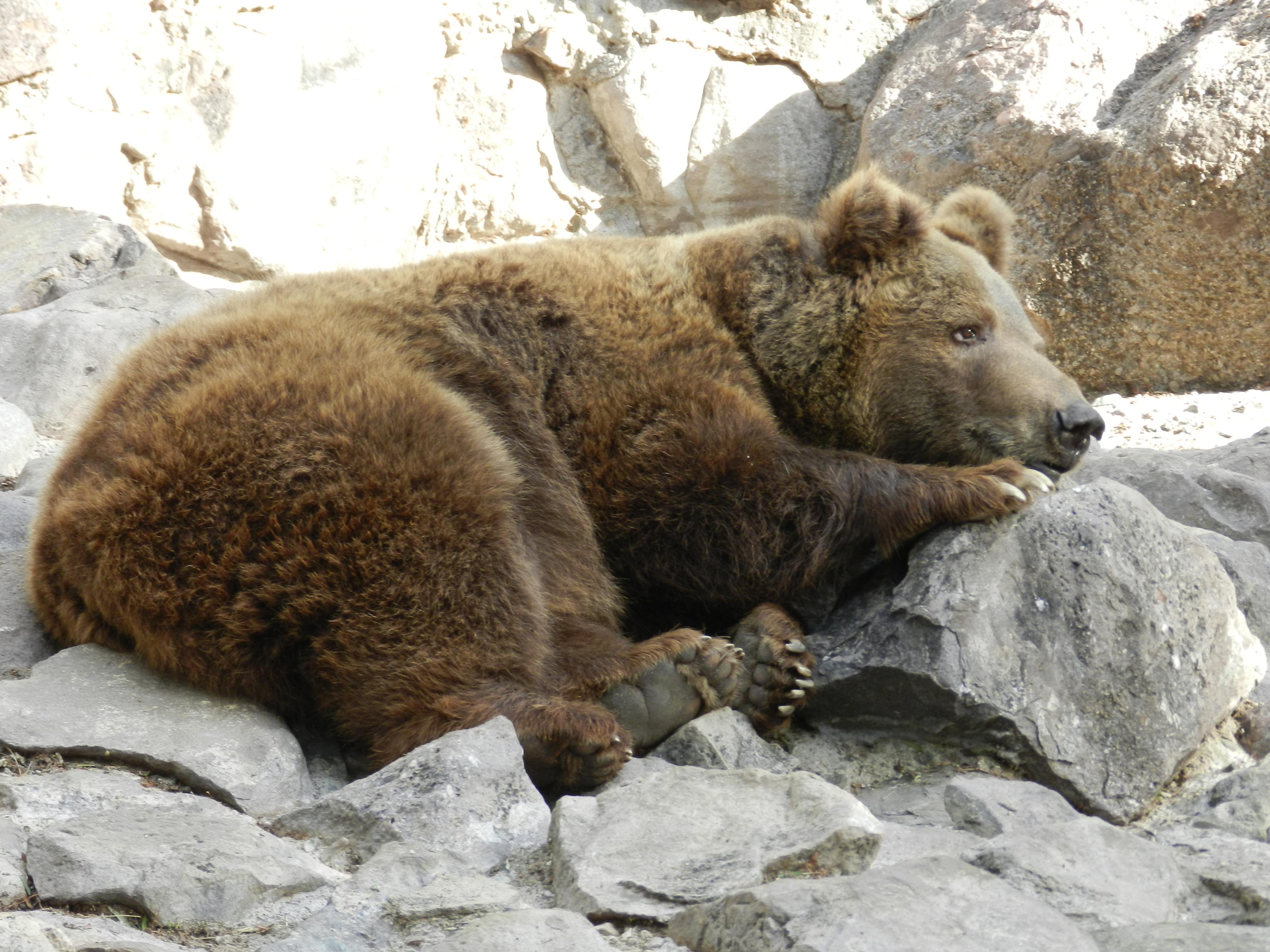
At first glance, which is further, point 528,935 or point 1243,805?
point 1243,805

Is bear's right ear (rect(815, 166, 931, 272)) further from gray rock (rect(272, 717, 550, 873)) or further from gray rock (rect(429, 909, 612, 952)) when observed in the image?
gray rock (rect(429, 909, 612, 952))

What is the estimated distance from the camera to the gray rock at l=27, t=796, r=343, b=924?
2412mm

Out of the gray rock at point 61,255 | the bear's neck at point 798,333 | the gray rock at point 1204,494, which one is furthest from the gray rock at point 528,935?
the gray rock at point 61,255

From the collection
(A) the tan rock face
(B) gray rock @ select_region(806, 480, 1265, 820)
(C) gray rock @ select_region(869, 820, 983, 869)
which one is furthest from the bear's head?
(A) the tan rock face

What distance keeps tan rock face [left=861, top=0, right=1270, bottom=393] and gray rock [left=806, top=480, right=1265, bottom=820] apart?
5.79m

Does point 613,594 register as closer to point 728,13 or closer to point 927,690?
point 927,690

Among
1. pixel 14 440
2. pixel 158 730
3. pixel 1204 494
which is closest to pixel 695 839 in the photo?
pixel 158 730

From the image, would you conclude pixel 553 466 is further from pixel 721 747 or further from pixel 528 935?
pixel 528 935

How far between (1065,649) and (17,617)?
3.18m

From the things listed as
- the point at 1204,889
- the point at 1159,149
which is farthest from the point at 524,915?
the point at 1159,149

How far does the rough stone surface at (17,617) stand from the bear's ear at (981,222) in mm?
3618

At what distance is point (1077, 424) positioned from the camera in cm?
440

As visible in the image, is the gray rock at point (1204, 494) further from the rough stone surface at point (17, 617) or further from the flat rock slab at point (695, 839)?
the rough stone surface at point (17, 617)

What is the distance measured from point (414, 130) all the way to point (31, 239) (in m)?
3.70
